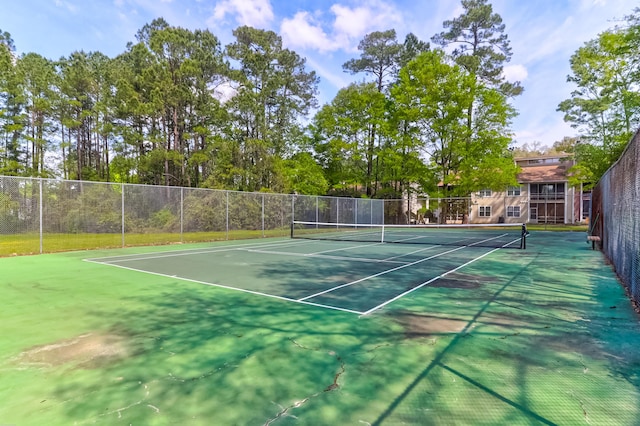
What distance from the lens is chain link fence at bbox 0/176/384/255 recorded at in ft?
36.5

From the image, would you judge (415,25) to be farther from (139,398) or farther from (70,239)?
(139,398)

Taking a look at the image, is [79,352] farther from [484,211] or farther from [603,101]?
[484,211]

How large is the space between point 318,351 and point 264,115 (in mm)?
25544

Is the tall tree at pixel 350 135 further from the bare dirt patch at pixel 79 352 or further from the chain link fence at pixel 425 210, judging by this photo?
the bare dirt patch at pixel 79 352

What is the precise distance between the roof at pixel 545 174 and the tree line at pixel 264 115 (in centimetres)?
1111

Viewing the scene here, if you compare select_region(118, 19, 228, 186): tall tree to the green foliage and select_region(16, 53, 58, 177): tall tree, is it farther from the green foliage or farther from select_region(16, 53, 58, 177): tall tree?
the green foliage

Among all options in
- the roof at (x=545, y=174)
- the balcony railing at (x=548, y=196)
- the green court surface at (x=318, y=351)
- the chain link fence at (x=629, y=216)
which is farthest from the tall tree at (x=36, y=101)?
the balcony railing at (x=548, y=196)

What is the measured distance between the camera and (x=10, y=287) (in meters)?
6.01

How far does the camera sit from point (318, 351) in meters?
3.28

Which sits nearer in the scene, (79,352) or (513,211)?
(79,352)

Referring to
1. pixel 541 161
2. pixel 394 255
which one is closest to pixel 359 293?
pixel 394 255

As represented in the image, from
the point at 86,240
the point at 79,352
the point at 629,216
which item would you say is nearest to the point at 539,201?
the point at 629,216

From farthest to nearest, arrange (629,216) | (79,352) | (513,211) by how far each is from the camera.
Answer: (513,211) < (629,216) < (79,352)

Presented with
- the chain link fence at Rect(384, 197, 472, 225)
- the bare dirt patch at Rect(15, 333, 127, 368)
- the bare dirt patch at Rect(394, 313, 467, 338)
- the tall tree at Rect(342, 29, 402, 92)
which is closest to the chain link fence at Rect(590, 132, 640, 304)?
the bare dirt patch at Rect(394, 313, 467, 338)
